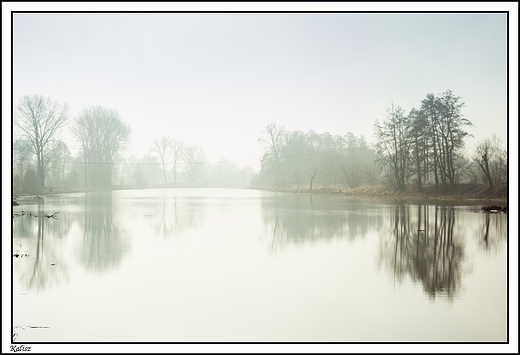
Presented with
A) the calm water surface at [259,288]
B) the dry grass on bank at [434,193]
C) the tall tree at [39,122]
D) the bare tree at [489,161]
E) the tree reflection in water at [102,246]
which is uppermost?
the tall tree at [39,122]

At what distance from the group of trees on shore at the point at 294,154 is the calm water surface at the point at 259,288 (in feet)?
17.9

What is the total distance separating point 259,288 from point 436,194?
110 ft

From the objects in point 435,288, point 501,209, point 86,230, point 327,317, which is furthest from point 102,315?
point 501,209

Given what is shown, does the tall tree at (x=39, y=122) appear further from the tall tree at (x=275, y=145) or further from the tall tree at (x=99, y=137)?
the tall tree at (x=275, y=145)

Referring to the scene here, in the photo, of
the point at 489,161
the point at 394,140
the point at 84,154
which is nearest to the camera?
the point at 489,161

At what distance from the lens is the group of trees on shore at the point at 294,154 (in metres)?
36.0

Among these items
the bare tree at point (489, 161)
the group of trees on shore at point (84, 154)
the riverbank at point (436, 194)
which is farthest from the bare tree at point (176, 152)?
the bare tree at point (489, 161)

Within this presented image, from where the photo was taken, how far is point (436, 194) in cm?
3622

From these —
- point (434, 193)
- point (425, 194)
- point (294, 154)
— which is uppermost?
point (294, 154)

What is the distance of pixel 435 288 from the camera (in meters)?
→ 6.48

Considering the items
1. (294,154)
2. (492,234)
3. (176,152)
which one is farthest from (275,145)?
(492,234)

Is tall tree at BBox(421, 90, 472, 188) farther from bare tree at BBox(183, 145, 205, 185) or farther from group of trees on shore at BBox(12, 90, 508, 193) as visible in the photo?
bare tree at BBox(183, 145, 205, 185)

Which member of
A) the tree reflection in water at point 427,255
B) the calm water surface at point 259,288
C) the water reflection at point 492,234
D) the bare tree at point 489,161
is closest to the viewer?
the calm water surface at point 259,288

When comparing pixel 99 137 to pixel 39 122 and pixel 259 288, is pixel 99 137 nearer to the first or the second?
pixel 39 122
